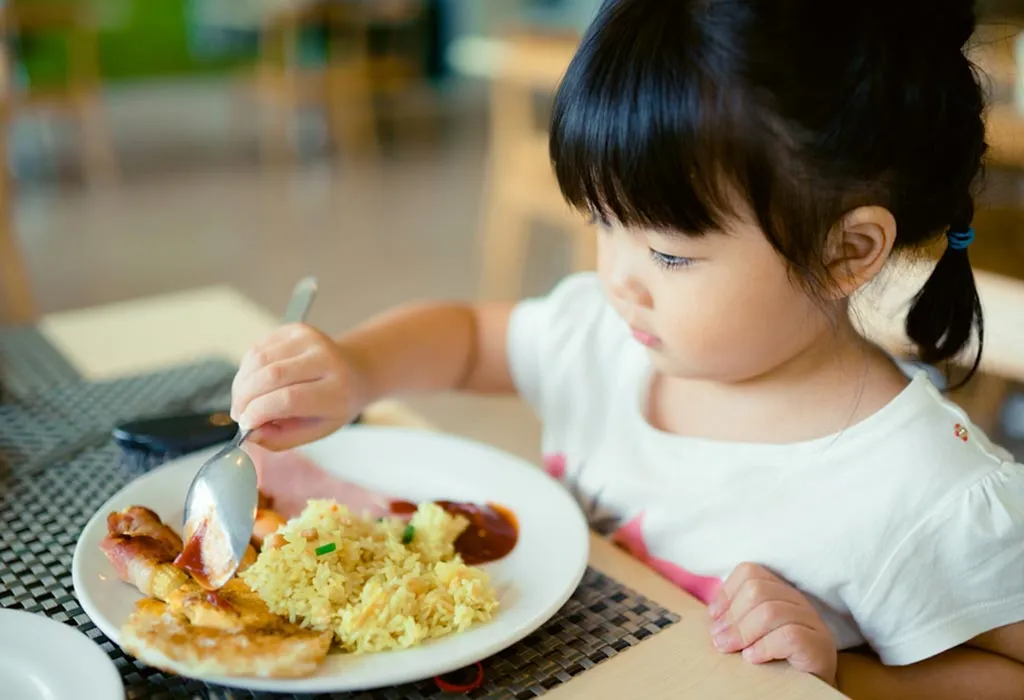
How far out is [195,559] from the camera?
1.99ft

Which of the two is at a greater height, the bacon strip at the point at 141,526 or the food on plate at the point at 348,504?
the bacon strip at the point at 141,526

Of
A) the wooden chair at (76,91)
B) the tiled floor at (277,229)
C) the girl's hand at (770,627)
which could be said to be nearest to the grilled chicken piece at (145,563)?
the girl's hand at (770,627)

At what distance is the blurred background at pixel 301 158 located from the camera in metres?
2.90

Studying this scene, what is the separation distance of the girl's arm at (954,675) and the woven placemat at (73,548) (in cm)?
16

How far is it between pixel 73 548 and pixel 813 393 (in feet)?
1.70

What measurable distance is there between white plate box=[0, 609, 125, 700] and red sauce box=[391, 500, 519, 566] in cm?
23

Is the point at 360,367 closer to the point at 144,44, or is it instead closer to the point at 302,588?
the point at 302,588

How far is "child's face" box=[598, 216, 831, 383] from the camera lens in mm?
626

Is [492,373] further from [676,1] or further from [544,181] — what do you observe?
[544,181]

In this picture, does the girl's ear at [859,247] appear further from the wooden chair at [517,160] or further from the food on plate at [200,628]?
the wooden chair at [517,160]

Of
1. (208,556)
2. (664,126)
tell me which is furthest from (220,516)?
(664,126)

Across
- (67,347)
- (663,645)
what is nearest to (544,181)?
(67,347)

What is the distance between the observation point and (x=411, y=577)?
23.0 inches

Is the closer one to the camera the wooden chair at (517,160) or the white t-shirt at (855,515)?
the white t-shirt at (855,515)
